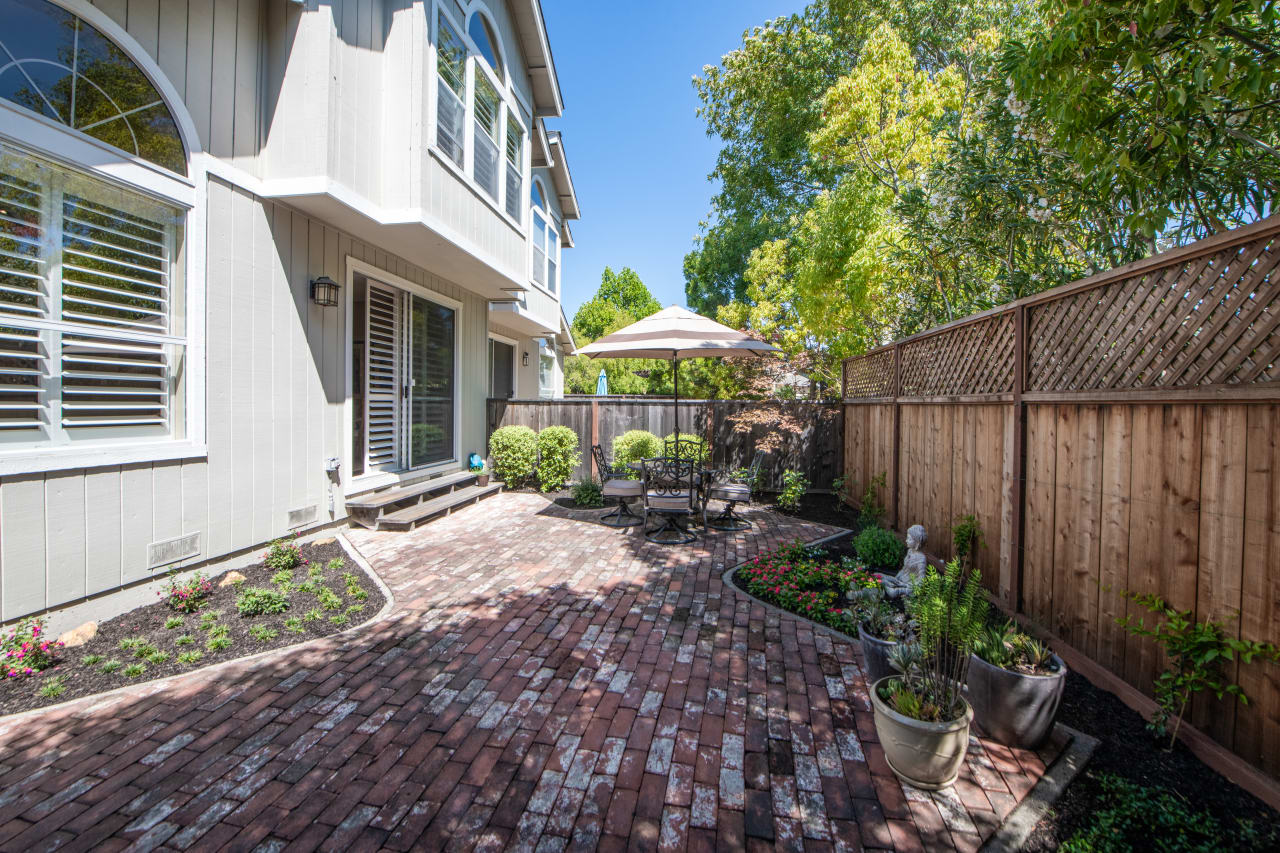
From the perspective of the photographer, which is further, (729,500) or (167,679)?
(729,500)

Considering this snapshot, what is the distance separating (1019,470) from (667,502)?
3.44m

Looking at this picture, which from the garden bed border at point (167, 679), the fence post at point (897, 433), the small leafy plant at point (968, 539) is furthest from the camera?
the fence post at point (897, 433)

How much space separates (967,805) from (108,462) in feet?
17.8

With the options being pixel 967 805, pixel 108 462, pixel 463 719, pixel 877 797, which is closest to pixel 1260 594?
pixel 967 805

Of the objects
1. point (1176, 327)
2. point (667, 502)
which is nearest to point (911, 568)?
point (1176, 327)

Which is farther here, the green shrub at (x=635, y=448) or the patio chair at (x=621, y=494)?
the green shrub at (x=635, y=448)

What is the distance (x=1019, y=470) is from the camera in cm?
370

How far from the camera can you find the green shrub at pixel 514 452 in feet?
29.2

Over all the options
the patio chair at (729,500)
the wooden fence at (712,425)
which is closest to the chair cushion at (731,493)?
the patio chair at (729,500)

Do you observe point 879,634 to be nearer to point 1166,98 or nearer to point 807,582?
point 807,582

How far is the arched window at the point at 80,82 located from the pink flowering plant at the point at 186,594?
3.19 meters

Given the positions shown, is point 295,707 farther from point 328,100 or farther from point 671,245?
point 671,245

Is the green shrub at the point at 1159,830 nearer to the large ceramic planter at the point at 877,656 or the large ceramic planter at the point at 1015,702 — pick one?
the large ceramic planter at the point at 1015,702

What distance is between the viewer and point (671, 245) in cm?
3234
